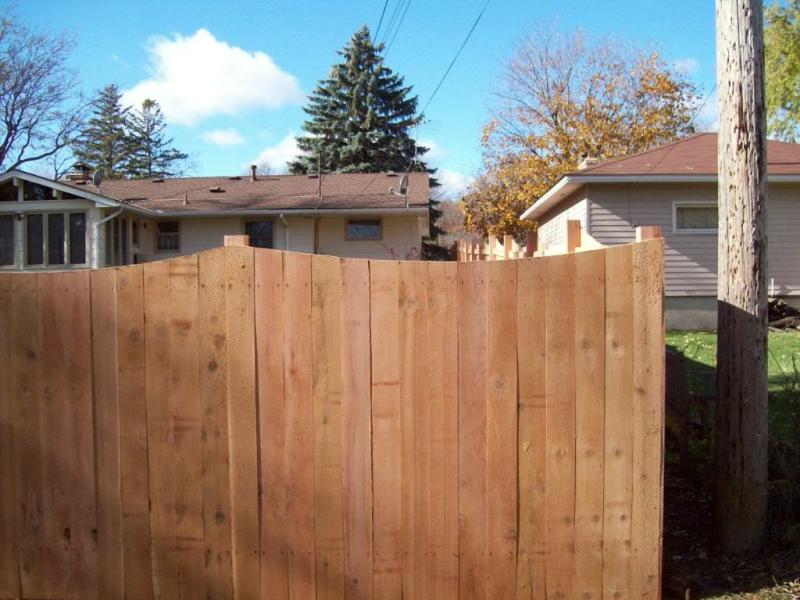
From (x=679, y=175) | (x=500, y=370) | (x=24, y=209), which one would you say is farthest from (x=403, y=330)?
(x=24, y=209)


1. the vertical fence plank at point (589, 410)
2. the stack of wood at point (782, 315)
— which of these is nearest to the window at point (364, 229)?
the stack of wood at point (782, 315)

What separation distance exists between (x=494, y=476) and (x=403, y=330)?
2.49 feet

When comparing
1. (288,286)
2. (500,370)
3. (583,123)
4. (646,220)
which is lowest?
(500,370)

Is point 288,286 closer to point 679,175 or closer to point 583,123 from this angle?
point 679,175

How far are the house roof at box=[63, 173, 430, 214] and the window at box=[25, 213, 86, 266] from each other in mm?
1039

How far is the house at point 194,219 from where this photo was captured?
63.4 feet

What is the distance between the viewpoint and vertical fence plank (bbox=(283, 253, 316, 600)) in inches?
120

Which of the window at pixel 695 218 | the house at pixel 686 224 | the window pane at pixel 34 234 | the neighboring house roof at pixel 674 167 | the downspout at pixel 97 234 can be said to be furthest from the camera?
the window pane at pixel 34 234

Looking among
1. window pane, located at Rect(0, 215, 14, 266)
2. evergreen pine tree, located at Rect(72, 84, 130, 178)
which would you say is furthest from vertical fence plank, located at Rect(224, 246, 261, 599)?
evergreen pine tree, located at Rect(72, 84, 130, 178)

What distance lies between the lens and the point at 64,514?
126 inches

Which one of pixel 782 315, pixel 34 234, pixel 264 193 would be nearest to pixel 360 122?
pixel 264 193

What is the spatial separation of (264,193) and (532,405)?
2026 cm

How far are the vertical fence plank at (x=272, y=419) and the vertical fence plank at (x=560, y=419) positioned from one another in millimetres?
1177

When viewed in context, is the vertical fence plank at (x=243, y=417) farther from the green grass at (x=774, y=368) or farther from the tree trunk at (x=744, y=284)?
the green grass at (x=774, y=368)
